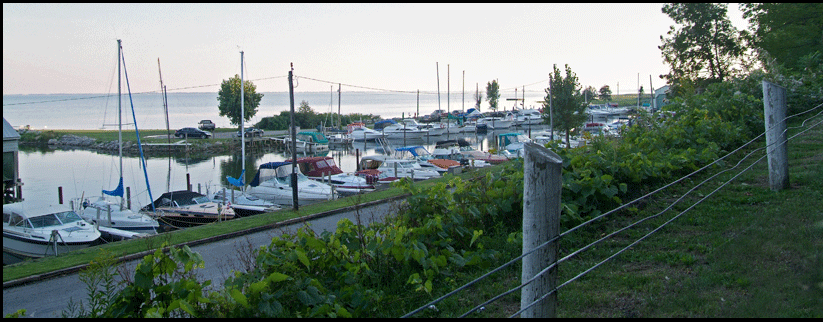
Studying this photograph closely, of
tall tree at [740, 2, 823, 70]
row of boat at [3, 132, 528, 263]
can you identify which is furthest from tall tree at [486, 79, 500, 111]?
tall tree at [740, 2, 823, 70]

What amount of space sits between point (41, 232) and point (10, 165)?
13557 mm

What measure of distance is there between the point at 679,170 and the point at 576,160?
8.89 feet

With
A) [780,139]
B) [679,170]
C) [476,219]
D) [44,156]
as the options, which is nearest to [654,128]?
[679,170]

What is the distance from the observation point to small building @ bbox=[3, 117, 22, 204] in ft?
87.7

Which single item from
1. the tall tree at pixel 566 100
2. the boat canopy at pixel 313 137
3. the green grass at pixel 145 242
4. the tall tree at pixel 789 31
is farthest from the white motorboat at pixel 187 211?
the boat canopy at pixel 313 137

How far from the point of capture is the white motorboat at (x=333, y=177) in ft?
89.4

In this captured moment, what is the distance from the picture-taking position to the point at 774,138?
27.7 ft

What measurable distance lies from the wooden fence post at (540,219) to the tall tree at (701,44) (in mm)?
23895

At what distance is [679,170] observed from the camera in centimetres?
991

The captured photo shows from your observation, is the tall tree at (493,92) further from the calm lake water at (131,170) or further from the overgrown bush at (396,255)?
the overgrown bush at (396,255)

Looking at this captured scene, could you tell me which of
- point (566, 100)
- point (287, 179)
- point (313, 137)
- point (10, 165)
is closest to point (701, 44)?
point (566, 100)

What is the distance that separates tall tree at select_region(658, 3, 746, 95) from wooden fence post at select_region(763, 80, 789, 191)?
59.4 ft

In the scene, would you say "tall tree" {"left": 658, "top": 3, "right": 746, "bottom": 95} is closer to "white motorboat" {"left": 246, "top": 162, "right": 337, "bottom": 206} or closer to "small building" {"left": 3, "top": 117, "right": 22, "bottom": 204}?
"white motorboat" {"left": 246, "top": 162, "right": 337, "bottom": 206}

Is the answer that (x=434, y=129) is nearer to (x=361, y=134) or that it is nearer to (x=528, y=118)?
(x=361, y=134)
